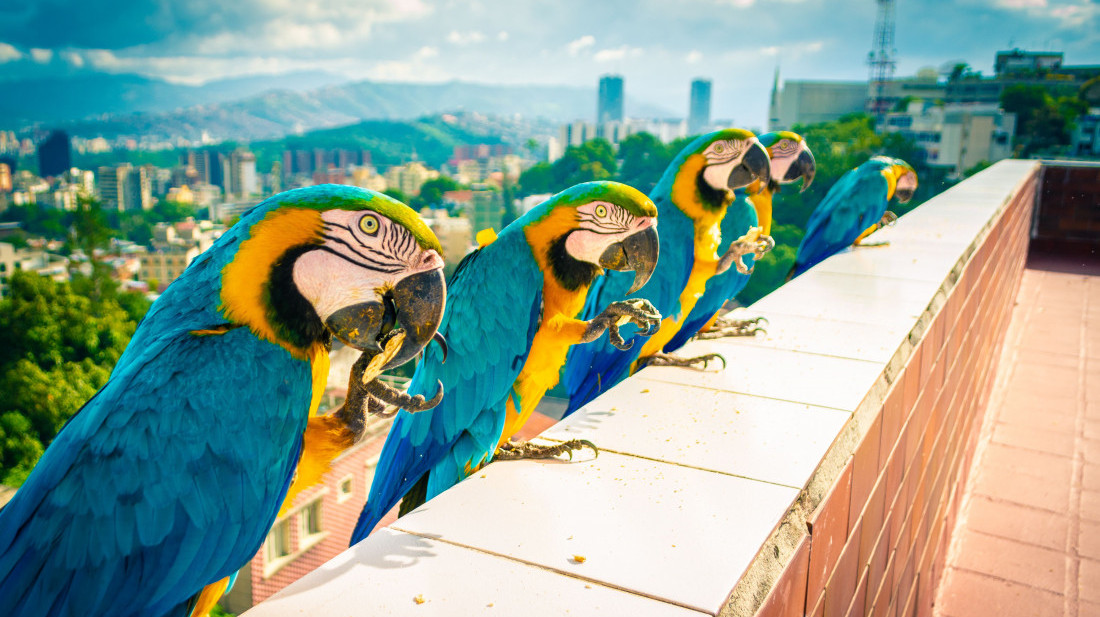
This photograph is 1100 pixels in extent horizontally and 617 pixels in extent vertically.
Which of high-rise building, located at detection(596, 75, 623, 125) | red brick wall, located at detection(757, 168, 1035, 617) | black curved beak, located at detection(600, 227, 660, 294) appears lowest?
red brick wall, located at detection(757, 168, 1035, 617)

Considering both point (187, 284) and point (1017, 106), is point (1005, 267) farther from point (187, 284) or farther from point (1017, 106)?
point (1017, 106)

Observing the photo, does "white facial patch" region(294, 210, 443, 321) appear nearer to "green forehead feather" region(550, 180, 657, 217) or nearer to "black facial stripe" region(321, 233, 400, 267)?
"black facial stripe" region(321, 233, 400, 267)

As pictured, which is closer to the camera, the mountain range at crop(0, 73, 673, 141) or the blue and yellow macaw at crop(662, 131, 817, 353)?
the blue and yellow macaw at crop(662, 131, 817, 353)

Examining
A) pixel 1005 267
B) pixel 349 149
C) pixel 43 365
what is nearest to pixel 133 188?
pixel 349 149

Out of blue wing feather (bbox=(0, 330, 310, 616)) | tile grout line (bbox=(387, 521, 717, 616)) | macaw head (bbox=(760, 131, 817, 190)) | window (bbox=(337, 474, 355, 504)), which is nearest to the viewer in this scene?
tile grout line (bbox=(387, 521, 717, 616))

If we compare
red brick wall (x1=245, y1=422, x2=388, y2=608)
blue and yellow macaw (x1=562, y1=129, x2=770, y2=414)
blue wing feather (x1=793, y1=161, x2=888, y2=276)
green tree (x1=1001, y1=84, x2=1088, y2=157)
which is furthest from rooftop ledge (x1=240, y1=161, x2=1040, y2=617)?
green tree (x1=1001, y1=84, x2=1088, y2=157)

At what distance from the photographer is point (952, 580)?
2.94 meters

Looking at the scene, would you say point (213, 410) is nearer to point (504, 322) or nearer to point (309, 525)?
point (504, 322)

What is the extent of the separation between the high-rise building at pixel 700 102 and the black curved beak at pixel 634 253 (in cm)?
16529

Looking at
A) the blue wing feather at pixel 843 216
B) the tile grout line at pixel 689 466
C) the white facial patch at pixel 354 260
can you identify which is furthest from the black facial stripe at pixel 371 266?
the blue wing feather at pixel 843 216

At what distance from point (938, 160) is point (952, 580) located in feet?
131

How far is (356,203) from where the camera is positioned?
4.52 ft

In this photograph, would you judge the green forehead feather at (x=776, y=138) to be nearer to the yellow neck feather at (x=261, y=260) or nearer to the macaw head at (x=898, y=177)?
the macaw head at (x=898, y=177)

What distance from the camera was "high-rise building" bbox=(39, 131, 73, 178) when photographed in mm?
86062
